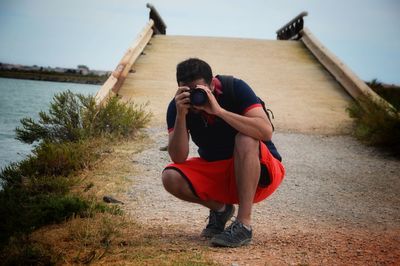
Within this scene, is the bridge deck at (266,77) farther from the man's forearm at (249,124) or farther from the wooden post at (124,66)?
the man's forearm at (249,124)

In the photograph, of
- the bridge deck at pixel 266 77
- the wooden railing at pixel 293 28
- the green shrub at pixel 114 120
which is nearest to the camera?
the green shrub at pixel 114 120

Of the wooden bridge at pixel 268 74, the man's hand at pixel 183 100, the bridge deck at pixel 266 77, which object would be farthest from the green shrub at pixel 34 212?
the bridge deck at pixel 266 77

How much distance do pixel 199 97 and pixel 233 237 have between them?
1.05 meters

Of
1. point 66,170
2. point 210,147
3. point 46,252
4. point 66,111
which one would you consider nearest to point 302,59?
point 66,111

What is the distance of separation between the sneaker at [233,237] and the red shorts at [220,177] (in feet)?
1.00

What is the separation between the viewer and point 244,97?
367 cm

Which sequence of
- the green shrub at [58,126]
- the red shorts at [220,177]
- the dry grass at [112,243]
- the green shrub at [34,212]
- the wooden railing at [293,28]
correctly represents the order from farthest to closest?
the wooden railing at [293,28] → the green shrub at [58,126] → the green shrub at [34,212] → the red shorts at [220,177] → the dry grass at [112,243]

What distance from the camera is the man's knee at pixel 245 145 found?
359cm

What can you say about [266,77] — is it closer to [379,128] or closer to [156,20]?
[379,128]

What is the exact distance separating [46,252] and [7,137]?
773cm

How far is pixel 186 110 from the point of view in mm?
3641

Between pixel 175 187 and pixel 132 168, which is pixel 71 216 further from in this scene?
pixel 132 168

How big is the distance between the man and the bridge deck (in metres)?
5.71

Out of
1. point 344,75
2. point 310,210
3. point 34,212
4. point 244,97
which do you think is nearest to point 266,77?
point 344,75
